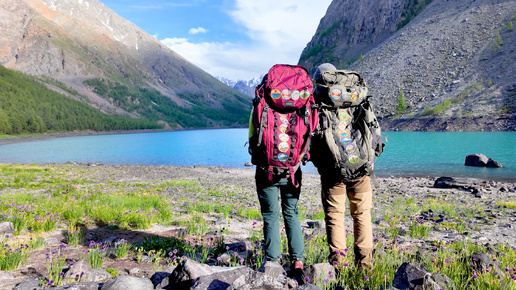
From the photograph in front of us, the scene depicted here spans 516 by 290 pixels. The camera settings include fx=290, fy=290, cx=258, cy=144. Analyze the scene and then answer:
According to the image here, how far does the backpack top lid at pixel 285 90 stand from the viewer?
4.28 m

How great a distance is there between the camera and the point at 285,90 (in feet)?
14.0

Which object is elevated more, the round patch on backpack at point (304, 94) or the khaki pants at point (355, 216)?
the round patch on backpack at point (304, 94)

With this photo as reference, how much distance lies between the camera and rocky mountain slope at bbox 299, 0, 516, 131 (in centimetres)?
7981

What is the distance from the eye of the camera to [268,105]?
173 inches

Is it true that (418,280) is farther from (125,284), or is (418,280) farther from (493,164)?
(493,164)

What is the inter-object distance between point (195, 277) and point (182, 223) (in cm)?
513

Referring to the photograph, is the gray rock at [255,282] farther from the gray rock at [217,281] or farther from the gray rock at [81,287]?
the gray rock at [81,287]

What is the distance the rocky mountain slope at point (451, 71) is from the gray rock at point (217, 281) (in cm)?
8917

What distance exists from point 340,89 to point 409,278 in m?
2.76

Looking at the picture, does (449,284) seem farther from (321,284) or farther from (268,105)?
(268,105)

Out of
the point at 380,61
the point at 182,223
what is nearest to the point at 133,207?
the point at 182,223

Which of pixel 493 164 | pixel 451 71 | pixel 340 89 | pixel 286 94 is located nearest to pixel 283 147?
pixel 286 94

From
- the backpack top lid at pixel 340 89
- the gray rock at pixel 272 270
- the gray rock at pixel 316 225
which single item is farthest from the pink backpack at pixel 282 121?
the gray rock at pixel 316 225

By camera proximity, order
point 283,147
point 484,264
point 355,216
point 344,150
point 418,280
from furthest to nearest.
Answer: point 355,216, point 484,264, point 344,150, point 283,147, point 418,280
